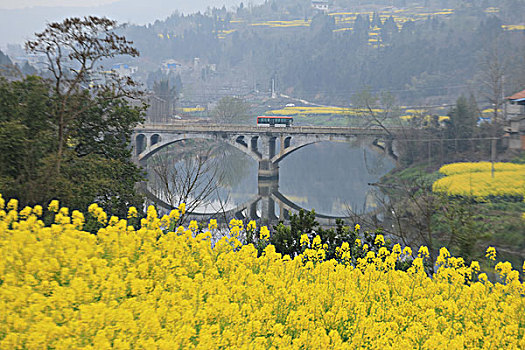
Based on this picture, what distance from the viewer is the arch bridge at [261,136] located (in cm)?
4506

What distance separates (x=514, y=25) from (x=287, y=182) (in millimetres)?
59466

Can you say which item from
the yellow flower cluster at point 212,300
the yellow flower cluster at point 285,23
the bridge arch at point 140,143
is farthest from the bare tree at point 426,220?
the yellow flower cluster at point 285,23

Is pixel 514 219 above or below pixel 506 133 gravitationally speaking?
below

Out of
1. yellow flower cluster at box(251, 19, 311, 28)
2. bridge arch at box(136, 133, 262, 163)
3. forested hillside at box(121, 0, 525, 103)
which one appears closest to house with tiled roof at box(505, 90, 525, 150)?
forested hillside at box(121, 0, 525, 103)

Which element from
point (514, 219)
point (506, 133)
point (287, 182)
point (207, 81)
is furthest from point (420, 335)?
point (207, 81)

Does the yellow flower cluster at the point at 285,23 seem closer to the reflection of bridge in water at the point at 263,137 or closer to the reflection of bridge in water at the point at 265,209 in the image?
the reflection of bridge in water at the point at 263,137

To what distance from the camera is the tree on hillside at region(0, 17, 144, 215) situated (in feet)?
41.5

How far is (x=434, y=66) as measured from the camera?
87.8 metres

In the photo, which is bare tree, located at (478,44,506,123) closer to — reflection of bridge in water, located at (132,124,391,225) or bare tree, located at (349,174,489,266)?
reflection of bridge in water, located at (132,124,391,225)

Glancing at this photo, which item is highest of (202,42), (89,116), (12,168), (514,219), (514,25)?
(202,42)

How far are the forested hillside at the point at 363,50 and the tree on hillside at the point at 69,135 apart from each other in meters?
38.8

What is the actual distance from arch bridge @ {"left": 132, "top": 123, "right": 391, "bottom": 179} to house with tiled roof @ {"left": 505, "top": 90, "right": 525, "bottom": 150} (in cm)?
915

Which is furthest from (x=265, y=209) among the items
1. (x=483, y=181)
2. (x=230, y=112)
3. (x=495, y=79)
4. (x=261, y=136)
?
(x=230, y=112)

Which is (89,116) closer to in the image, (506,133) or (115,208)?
(115,208)
